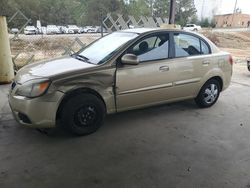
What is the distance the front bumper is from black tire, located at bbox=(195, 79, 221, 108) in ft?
9.23

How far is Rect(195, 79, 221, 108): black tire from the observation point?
5197 millimetres

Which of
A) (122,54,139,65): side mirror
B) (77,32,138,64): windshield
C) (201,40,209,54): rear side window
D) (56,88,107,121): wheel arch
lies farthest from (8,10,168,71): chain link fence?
(56,88,107,121): wheel arch

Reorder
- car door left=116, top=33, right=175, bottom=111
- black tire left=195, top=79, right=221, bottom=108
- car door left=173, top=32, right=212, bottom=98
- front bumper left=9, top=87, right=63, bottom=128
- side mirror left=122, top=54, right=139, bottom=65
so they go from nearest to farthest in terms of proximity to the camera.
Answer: front bumper left=9, top=87, right=63, bottom=128 < side mirror left=122, top=54, right=139, bottom=65 < car door left=116, top=33, right=175, bottom=111 < car door left=173, top=32, right=212, bottom=98 < black tire left=195, top=79, right=221, bottom=108

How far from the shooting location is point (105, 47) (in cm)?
456

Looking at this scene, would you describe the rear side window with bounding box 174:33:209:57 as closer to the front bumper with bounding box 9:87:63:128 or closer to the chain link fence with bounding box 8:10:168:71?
the front bumper with bounding box 9:87:63:128

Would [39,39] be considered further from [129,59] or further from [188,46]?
[129,59]

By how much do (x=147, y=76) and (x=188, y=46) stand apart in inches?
44.7

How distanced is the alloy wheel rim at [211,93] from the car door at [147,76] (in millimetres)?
946

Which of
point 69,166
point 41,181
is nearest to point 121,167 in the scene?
point 69,166

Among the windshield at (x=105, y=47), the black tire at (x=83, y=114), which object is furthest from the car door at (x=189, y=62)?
the black tire at (x=83, y=114)

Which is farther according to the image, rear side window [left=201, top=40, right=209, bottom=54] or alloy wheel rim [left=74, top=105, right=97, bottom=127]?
rear side window [left=201, top=40, right=209, bottom=54]

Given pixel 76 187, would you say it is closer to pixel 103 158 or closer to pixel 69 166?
pixel 69 166

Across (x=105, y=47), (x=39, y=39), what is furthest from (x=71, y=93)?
(x=39, y=39)

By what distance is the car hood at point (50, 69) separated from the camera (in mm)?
3809
